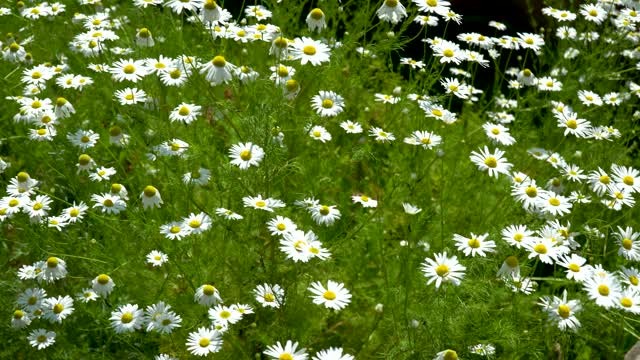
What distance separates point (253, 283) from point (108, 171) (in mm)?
1017

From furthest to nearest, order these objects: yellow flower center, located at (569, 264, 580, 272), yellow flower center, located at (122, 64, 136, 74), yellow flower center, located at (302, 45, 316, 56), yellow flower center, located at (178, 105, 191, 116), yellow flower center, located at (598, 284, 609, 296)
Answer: yellow flower center, located at (122, 64, 136, 74), yellow flower center, located at (178, 105, 191, 116), yellow flower center, located at (302, 45, 316, 56), yellow flower center, located at (569, 264, 580, 272), yellow flower center, located at (598, 284, 609, 296)

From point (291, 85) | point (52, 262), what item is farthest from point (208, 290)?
point (291, 85)

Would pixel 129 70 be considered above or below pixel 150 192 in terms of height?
above

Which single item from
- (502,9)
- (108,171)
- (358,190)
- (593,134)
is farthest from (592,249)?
(502,9)

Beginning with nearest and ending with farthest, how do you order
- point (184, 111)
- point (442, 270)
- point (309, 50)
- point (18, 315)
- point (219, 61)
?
point (442, 270), point (18, 315), point (219, 61), point (309, 50), point (184, 111)

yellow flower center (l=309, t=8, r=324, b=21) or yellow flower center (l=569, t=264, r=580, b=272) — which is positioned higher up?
yellow flower center (l=309, t=8, r=324, b=21)

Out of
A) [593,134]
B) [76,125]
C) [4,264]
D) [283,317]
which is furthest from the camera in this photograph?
[76,125]

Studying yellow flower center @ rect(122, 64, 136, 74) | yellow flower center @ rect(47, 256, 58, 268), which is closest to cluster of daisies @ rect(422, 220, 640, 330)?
yellow flower center @ rect(47, 256, 58, 268)

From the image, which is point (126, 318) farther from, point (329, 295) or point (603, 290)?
point (603, 290)

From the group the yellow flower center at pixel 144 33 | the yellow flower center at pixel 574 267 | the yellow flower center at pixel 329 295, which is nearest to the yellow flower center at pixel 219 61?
the yellow flower center at pixel 144 33

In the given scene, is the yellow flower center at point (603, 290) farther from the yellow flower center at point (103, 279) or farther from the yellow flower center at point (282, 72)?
the yellow flower center at point (103, 279)

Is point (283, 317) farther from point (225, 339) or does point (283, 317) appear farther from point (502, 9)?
point (502, 9)

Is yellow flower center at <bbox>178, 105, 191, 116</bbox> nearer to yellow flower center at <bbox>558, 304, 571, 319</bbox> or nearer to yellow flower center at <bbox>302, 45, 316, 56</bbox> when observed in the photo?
yellow flower center at <bbox>302, 45, 316, 56</bbox>

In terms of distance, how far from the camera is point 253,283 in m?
2.67
